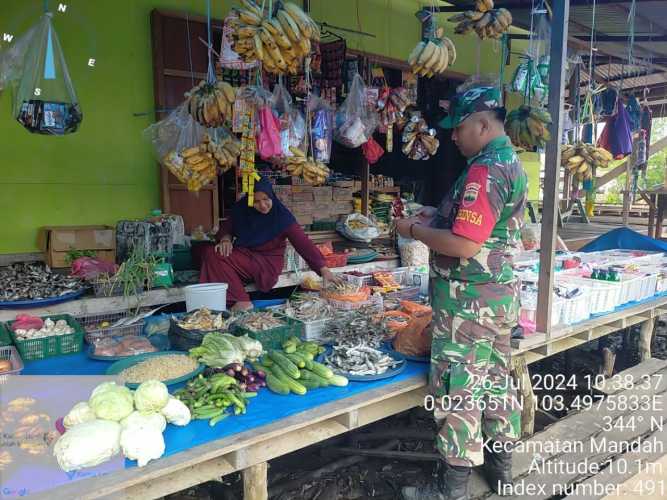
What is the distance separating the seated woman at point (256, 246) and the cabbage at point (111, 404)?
2.16 metres

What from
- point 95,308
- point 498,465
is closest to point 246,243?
point 95,308

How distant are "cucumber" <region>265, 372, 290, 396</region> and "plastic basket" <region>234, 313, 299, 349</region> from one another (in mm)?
415

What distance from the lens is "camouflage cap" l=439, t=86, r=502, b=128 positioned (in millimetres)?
2297

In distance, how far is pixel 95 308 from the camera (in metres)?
3.70

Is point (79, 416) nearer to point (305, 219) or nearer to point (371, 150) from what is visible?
point (305, 219)

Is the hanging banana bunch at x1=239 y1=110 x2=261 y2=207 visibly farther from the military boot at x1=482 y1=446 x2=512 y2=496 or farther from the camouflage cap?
the military boot at x1=482 y1=446 x2=512 y2=496

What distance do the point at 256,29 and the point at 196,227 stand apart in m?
3.19

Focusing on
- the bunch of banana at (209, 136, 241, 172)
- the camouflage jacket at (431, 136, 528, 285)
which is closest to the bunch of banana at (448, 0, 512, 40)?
the camouflage jacket at (431, 136, 528, 285)

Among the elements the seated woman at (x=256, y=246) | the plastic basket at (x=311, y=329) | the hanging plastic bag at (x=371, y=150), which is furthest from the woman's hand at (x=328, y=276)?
the hanging plastic bag at (x=371, y=150)

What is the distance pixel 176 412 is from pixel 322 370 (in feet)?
2.47

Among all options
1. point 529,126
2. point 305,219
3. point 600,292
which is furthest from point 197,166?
point 600,292

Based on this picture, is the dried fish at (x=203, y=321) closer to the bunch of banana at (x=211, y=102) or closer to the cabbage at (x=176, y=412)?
the cabbage at (x=176, y=412)

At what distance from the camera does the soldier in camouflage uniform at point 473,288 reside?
2.26m

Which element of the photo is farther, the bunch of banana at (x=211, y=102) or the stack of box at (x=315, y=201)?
the stack of box at (x=315, y=201)
